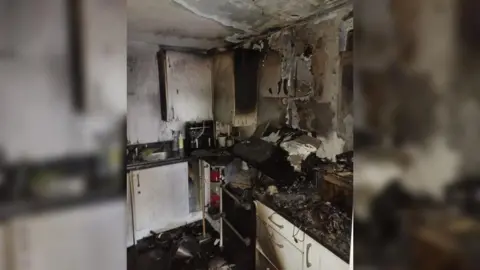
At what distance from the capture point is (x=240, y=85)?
2898mm

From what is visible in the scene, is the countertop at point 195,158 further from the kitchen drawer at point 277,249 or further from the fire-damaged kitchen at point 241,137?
the kitchen drawer at point 277,249

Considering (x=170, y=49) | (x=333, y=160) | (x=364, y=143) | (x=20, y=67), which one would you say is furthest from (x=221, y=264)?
(x=20, y=67)

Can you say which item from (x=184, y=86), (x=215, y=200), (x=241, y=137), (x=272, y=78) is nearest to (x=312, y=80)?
(x=272, y=78)

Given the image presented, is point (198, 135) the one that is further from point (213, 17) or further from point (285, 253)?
point (285, 253)

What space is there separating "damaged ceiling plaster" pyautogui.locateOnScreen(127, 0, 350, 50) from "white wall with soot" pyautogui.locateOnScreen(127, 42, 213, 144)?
0.24 m

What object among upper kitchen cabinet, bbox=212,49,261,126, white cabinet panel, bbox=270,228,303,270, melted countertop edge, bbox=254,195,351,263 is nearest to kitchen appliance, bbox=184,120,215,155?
upper kitchen cabinet, bbox=212,49,261,126

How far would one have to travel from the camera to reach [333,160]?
7.14ft

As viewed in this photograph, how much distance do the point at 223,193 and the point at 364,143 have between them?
2.41 m

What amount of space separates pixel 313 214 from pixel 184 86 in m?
1.93

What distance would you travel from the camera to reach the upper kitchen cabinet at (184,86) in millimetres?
3110

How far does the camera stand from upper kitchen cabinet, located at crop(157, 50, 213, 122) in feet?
10.2

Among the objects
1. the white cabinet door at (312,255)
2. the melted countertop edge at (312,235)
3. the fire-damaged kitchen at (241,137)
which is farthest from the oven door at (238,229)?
the white cabinet door at (312,255)

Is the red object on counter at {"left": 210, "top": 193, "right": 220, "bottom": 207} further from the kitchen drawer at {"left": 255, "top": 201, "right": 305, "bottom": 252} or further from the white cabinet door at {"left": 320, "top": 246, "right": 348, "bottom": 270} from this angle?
the white cabinet door at {"left": 320, "top": 246, "right": 348, "bottom": 270}

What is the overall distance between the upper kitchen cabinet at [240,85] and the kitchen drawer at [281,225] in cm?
99
